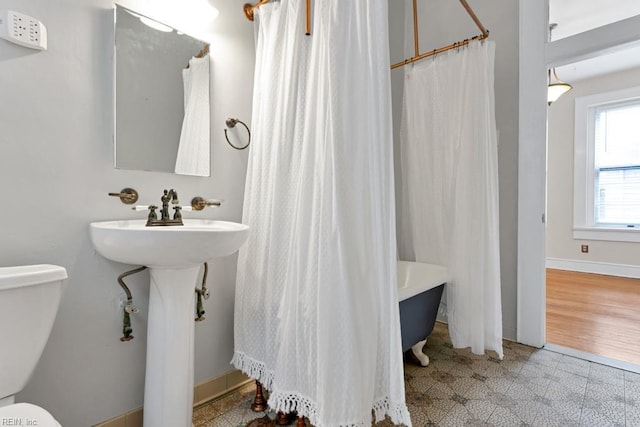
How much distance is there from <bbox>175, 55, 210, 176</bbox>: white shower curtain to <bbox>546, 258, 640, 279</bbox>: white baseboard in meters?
5.01

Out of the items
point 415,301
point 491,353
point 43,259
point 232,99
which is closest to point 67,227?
point 43,259

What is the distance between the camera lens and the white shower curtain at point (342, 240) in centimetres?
112

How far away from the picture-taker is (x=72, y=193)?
4.00 feet

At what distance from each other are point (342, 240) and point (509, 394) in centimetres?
131

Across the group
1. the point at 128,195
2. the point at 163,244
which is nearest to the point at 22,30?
the point at 128,195

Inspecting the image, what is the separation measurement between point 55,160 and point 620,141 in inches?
222

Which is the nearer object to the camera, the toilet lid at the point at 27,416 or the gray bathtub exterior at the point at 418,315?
the toilet lid at the point at 27,416

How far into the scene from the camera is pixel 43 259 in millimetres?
1155

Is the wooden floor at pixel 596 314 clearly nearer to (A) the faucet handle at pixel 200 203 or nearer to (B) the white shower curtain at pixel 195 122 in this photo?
(A) the faucet handle at pixel 200 203

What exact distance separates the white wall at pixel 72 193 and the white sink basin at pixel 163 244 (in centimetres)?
4

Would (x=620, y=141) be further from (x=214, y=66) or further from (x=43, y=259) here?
(x=43, y=259)

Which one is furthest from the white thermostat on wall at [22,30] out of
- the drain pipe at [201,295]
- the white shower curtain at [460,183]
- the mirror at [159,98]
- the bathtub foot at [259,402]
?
the white shower curtain at [460,183]

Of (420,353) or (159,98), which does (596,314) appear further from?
(159,98)

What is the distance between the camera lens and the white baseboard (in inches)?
161
